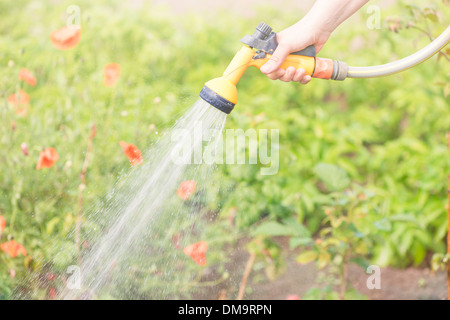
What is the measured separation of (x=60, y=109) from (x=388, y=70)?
4.59 ft

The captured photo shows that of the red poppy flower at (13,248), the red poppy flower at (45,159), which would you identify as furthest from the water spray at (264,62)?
the red poppy flower at (13,248)

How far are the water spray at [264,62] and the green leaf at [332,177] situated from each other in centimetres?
58

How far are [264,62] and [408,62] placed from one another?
38cm

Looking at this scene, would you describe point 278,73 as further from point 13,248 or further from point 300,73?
point 13,248

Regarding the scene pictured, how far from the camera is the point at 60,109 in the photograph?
7.69 ft

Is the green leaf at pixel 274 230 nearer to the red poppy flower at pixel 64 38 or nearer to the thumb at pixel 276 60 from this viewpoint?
the thumb at pixel 276 60

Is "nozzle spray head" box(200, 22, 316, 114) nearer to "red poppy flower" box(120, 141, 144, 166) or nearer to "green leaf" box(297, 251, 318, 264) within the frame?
"red poppy flower" box(120, 141, 144, 166)

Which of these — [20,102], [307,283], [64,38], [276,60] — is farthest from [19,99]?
[307,283]

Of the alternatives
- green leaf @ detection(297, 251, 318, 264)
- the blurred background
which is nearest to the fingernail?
the blurred background

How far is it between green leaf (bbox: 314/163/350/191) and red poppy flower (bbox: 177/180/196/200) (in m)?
0.47

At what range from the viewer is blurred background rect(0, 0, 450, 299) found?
2002mm

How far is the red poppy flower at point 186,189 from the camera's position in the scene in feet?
6.31
